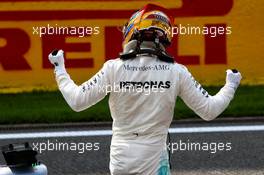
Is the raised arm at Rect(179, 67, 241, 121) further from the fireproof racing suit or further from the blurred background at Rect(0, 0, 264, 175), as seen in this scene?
the blurred background at Rect(0, 0, 264, 175)

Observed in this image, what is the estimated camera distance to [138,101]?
115 inches

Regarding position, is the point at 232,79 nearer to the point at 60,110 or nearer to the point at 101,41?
the point at 60,110

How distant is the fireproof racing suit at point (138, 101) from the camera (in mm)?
2898

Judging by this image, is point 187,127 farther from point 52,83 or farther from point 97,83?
point 97,83

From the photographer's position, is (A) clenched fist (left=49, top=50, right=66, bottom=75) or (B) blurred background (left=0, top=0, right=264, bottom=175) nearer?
(A) clenched fist (left=49, top=50, right=66, bottom=75)

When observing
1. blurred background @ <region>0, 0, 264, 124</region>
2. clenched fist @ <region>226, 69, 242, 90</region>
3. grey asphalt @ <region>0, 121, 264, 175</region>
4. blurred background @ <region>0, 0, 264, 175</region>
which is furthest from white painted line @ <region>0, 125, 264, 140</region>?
clenched fist @ <region>226, 69, 242, 90</region>

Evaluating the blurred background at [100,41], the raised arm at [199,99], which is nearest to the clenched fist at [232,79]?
the raised arm at [199,99]

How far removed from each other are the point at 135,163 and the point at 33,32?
9.38m

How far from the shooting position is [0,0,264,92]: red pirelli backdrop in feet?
39.1

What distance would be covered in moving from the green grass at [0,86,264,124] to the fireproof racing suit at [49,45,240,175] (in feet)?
20.9

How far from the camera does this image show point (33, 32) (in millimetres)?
11961

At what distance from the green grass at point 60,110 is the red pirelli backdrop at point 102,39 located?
0.98 metres

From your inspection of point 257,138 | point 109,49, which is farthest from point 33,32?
point 257,138

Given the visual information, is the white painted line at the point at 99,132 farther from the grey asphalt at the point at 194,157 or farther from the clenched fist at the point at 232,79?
the clenched fist at the point at 232,79
